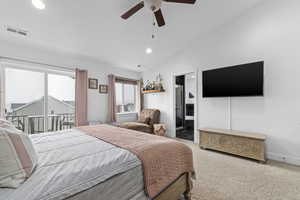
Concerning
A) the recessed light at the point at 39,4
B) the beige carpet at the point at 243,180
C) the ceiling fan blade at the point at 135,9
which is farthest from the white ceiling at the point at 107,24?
the beige carpet at the point at 243,180

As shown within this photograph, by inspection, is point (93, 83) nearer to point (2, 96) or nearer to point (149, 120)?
point (2, 96)

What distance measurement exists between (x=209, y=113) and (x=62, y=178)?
143 inches

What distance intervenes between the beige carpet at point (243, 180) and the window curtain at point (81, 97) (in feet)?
10.4

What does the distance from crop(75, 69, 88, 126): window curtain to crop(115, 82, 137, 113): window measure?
138 cm

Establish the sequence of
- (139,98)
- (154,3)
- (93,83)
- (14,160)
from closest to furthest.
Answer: (14,160)
(154,3)
(93,83)
(139,98)

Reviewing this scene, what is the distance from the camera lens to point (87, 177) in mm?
951

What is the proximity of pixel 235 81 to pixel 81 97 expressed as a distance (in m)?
3.98

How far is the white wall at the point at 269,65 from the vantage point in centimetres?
266

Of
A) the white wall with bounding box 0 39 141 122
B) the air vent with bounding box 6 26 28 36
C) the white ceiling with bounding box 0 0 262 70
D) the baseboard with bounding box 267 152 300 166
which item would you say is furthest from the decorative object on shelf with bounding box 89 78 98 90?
the baseboard with bounding box 267 152 300 166

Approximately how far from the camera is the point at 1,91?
302 cm

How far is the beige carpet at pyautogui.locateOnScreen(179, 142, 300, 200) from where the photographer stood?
1772 millimetres

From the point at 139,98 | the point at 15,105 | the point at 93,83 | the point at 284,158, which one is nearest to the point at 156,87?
the point at 139,98

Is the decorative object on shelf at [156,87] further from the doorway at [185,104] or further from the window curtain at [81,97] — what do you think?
the window curtain at [81,97]

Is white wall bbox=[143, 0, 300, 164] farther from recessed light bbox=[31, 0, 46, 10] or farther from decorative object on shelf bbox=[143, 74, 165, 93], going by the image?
recessed light bbox=[31, 0, 46, 10]
